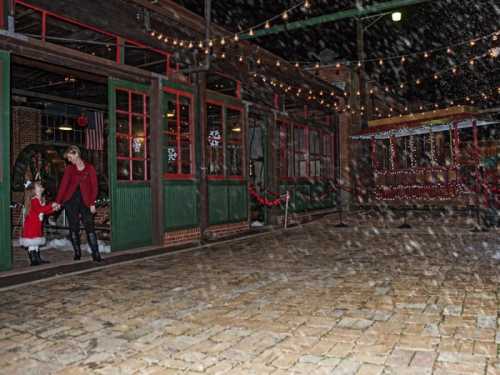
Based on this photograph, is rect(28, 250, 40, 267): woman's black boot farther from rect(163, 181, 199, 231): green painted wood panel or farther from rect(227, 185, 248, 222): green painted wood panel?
rect(227, 185, 248, 222): green painted wood panel

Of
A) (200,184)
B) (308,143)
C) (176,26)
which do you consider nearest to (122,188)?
(200,184)

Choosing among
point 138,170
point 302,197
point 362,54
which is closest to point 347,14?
point 302,197

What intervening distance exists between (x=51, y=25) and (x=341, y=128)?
12.5 metres

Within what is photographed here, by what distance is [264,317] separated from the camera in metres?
3.93

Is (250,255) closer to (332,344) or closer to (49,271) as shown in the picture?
(49,271)

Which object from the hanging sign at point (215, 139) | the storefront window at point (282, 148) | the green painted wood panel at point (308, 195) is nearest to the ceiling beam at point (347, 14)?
the hanging sign at point (215, 139)

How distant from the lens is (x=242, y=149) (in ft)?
35.3

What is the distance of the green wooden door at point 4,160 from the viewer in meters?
5.82

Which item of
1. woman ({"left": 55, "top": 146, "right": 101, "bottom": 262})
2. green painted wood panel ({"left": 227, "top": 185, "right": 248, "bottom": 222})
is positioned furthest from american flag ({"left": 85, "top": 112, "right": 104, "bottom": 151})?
woman ({"left": 55, "top": 146, "right": 101, "bottom": 262})

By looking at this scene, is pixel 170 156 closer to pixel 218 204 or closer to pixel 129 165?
pixel 129 165

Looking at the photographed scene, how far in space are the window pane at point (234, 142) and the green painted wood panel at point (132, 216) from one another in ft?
9.01

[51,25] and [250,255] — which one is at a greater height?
[51,25]

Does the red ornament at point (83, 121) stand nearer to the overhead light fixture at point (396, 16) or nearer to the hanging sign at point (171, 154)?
the hanging sign at point (171, 154)

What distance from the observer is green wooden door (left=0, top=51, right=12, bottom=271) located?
19.1 ft
